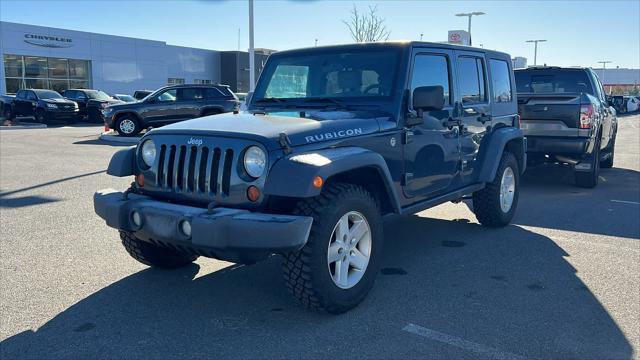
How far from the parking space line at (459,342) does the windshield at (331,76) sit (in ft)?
6.34

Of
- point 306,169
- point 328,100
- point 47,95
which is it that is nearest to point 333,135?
point 306,169

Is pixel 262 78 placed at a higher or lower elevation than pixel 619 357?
higher

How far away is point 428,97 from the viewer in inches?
174

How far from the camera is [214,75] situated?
51062mm

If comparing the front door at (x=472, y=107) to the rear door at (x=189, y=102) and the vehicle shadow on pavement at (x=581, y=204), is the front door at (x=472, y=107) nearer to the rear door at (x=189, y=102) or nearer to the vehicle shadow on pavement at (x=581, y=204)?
the vehicle shadow on pavement at (x=581, y=204)

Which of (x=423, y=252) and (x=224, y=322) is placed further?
(x=423, y=252)

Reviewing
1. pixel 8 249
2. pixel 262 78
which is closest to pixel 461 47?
pixel 262 78

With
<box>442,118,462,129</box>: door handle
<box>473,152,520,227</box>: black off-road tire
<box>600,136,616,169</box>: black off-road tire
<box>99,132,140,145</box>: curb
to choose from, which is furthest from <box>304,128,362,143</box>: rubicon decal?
<box>99,132,140,145</box>: curb

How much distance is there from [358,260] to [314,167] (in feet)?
3.05

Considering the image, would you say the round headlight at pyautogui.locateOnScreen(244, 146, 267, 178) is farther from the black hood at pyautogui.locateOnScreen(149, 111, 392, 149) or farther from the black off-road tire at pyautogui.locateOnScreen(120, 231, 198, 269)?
the black off-road tire at pyautogui.locateOnScreen(120, 231, 198, 269)

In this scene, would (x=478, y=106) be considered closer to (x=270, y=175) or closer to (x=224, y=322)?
(x=270, y=175)

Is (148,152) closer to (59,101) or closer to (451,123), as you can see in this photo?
(451,123)

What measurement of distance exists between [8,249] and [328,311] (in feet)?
11.1

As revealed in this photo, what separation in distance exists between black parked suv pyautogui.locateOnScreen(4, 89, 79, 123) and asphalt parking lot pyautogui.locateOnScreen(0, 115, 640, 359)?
19176 millimetres
